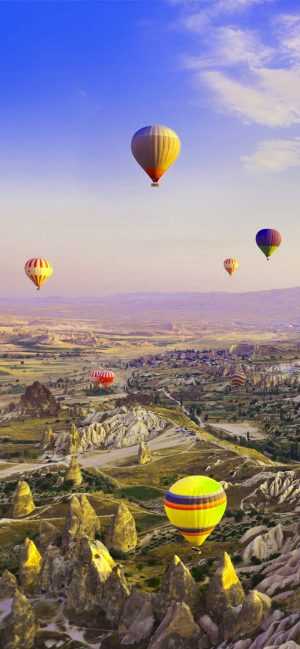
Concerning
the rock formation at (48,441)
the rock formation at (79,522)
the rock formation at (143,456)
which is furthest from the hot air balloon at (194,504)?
the rock formation at (48,441)

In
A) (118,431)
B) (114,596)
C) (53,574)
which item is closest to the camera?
(114,596)

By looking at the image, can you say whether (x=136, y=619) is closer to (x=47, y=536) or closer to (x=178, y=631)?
Result: (x=178, y=631)

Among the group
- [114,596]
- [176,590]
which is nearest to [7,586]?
[114,596]

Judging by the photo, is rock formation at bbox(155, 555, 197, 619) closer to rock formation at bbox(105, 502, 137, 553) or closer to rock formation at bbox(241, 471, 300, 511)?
rock formation at bbox(105, 502, 137, 553)

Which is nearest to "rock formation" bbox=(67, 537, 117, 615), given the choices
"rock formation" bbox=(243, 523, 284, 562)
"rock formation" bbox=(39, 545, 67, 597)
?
"rock formation" bbox=(39, 545, 67, 597)

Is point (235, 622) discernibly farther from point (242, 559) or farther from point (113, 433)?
point (113, 433)

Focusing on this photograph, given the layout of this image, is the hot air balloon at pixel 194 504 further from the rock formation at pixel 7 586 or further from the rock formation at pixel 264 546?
the rock formation at pixel 7 586
